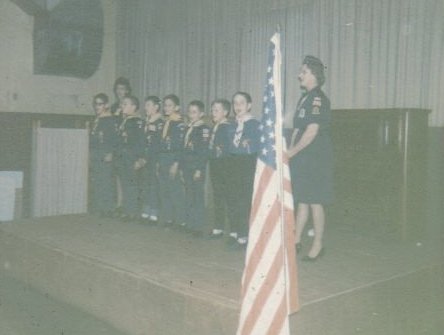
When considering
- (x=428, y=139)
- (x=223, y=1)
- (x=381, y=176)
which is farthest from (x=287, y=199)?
(x=223, y=1)

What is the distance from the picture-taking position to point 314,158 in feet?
12.1

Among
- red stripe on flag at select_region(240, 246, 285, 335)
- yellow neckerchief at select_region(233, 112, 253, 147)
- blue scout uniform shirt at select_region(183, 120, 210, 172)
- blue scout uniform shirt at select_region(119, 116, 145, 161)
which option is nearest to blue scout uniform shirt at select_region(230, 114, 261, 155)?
yellow neckerchief at select_region(233, 112, 253, 147)

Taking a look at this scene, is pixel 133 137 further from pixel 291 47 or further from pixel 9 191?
pixel 9 191

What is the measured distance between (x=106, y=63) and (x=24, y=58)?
4.37ft

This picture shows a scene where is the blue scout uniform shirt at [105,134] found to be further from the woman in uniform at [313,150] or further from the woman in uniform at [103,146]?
the woman in uniform at [313,150]

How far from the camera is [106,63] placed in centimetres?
847

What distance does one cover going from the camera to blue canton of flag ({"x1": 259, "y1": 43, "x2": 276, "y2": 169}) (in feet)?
8.18

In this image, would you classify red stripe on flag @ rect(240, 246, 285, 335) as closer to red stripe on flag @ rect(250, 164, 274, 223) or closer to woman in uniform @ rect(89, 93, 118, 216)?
red stripe on flag @ rect(250, 164, 274, 223)

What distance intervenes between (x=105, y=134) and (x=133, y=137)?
40 cm

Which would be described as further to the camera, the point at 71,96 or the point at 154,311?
the point at 71,96

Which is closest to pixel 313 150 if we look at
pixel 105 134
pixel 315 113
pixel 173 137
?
pixel 315 113

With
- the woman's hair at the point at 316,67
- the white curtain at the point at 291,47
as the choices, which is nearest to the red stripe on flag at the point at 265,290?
the woman's hair at the point at 316,67

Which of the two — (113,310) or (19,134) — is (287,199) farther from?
(19,134)

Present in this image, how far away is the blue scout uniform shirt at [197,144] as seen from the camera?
4500 millimetres
